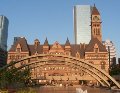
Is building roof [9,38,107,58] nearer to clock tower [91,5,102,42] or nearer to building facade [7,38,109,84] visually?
building facade [7,38,109,84]

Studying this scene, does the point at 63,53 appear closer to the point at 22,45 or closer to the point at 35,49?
the point at 35,49

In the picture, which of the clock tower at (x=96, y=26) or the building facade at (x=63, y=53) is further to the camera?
the clock tower at (x=96, y=26)

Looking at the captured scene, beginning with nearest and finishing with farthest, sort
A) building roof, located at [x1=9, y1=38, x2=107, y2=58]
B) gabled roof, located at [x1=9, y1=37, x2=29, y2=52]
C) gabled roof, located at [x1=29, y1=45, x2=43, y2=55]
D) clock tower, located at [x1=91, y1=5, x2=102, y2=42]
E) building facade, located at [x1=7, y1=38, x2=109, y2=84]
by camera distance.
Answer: building facade, located at [x1=7, y1=38, x2=109, y2=84] → building roof, located at [x1=9, y1=38, x2=107, y2=58] → gabled roof, located at [x1=9, y1=37, x2=29, y2=52] → gabled roof, located at [x1=29, y1=45, x2=43, y2=55] → clock tower, located at [x1=91, y1=5, x2=102, y2=42]

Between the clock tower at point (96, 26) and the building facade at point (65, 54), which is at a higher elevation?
the clock tower at point (96, 26)

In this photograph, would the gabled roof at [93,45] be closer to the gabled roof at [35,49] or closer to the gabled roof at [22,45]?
the gabled roof at [35,49]

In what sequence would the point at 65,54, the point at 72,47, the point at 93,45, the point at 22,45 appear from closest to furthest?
1. the point at 65,54
2. the point at 93,45
3. the point at 22,45
4. the point at 72,47

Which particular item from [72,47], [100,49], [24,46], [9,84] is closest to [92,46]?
[100,49]

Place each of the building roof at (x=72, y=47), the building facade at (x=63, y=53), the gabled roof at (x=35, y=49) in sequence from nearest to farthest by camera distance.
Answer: the building facade at (x=63, y=53) < the building roof at (x=72, y=47) < the gabled roof at (x=35, y=49)

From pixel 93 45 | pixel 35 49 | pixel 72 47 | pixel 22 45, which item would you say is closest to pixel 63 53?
pixel 72 47

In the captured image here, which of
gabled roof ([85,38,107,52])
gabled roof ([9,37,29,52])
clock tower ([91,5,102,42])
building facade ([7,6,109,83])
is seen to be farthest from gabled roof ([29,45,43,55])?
clock tower ([91,5,102,42])

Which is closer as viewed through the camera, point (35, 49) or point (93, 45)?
point (93, 45)

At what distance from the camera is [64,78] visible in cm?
12156

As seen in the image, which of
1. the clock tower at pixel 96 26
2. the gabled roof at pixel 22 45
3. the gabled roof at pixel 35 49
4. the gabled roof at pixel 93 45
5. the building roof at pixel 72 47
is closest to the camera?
the gabled roof at pixel 93 45

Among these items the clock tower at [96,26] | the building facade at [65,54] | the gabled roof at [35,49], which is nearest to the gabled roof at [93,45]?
the building facade at [65,54]
